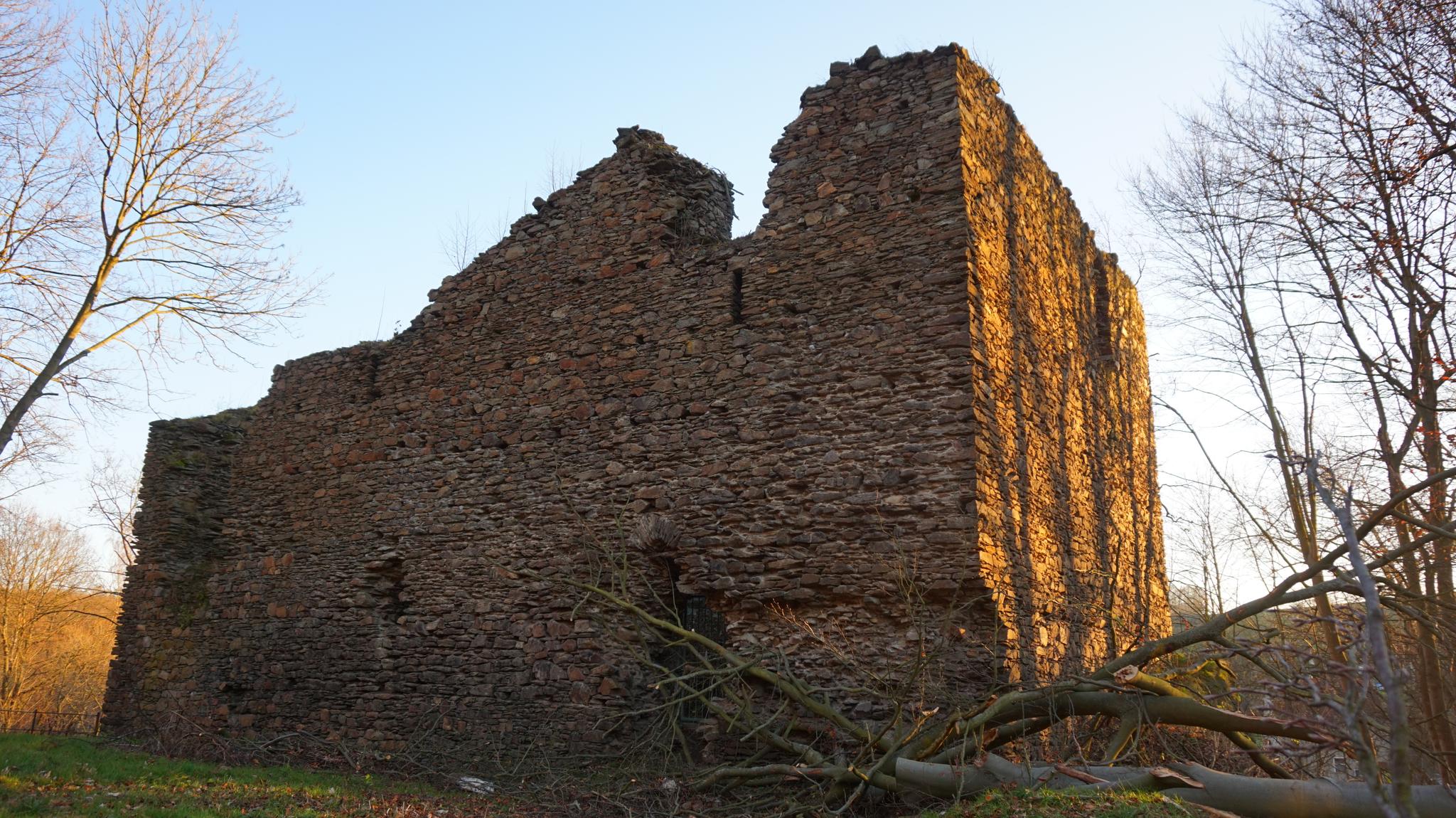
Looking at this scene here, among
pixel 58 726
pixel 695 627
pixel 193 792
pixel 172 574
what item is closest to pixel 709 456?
pixel 695 627

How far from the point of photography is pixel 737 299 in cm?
889

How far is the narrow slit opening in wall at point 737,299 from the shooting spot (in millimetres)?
8820

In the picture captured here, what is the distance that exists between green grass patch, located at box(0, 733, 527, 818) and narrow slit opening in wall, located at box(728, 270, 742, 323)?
457cm

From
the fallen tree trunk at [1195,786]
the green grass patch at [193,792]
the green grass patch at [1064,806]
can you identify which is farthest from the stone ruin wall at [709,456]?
the green grass patch at [1064,806]

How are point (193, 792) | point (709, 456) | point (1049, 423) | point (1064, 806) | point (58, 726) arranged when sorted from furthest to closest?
point (58, 726) < point (1049, 423) < point (709, 456) < point (193, 792) < point (1064, 806)

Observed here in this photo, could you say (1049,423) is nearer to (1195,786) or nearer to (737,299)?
(737,299)

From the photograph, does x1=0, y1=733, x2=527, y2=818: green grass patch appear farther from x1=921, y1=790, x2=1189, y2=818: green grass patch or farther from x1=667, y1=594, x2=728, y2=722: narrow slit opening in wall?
x1=921, y1=790, x2=1189, y2=818: green grass patch

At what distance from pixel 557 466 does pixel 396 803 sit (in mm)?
3351

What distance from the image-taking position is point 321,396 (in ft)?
39.0

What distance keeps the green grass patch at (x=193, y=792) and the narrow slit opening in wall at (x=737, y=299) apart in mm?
4568

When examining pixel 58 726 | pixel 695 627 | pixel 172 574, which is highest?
pixel 172 574

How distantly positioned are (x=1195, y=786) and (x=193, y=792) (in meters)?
7.15

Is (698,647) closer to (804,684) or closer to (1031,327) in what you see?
(804,684)

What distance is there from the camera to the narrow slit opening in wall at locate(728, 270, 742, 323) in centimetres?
882
